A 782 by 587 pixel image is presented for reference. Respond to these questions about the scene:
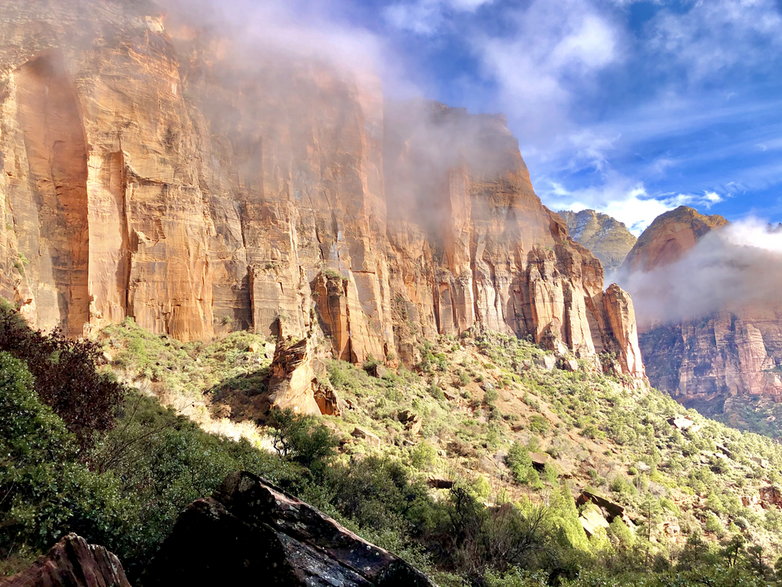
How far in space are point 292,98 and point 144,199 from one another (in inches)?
992

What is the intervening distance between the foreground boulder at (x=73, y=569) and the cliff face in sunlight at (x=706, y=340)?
5240 inches

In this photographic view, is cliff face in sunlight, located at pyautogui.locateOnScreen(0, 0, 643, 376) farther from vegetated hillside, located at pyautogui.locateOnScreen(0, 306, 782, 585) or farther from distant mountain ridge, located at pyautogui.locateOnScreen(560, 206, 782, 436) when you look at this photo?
distant mountain ridge, located at pyautogui.locateOnScreen(560, 206, 782, 436)

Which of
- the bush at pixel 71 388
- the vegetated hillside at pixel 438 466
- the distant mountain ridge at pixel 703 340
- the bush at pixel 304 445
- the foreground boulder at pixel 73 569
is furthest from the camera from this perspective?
the distant mountain ridge at pixel 703 340

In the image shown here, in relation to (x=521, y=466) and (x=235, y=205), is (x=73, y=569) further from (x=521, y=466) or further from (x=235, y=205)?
(x=235, y=205)

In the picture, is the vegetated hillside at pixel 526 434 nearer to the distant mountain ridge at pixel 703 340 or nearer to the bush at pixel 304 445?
the bush at pixel 304 445

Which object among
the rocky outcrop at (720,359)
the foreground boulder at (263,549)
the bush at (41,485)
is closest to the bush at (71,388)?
the bush at (41,485)

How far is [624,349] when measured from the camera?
7575cm

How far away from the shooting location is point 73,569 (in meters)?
6.01

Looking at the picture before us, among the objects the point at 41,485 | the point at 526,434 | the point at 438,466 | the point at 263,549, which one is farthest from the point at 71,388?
the point at 526,434

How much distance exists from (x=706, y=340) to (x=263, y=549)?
15670 cm

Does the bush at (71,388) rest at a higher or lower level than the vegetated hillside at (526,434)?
higher

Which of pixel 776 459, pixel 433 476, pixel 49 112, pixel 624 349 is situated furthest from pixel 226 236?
pixel 776 459

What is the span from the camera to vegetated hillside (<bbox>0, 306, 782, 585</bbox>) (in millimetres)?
9078

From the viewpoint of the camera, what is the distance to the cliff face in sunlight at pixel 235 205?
108 ft
